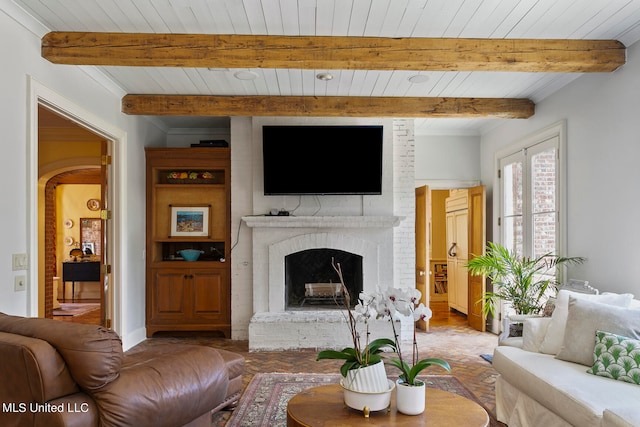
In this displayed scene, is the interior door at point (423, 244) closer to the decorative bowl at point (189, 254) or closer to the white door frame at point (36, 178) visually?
the decorative bowl at point (189, 254)

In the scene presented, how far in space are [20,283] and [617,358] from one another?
371 cm

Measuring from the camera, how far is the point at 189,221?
19.9 ft

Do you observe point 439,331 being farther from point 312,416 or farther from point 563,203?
point 312,416

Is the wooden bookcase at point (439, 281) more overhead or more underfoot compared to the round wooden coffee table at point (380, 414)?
more underfoot

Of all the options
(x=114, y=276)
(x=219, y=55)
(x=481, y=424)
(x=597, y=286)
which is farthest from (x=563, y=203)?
(x=114, y=276)

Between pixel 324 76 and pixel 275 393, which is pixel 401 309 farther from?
pixel 324 76

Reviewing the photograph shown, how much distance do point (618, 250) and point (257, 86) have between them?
347 cm

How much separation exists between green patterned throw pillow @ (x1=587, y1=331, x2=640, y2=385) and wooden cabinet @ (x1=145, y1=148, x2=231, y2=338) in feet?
13.8

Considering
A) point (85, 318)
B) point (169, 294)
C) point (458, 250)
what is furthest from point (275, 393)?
point (85, 318)

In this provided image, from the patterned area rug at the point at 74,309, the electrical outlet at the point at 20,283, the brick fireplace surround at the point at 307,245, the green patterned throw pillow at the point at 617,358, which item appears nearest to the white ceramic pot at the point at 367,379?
the green patterned throw pillow at the point at 617,358

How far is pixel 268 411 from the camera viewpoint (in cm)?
334

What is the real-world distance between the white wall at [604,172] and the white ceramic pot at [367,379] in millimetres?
2405

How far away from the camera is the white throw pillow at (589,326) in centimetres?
281

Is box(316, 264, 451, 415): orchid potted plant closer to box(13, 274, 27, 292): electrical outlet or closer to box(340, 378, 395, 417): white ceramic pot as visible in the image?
box(340, 378, 395, 417): white ceramic pot
